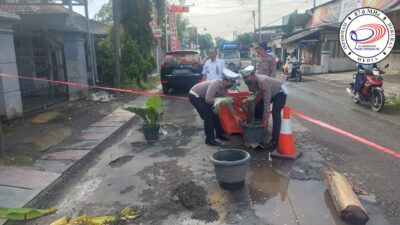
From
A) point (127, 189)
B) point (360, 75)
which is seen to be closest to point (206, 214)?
point (127, 189)

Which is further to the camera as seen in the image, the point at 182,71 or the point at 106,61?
the point at 106,61

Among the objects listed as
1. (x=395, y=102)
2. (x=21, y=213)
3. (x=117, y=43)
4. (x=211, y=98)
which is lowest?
(x=21, y=213)

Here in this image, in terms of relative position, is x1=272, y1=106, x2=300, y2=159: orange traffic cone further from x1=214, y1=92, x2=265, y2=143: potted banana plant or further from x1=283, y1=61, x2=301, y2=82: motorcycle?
x1=283, y1=61, x2=301, y2=82: motorcycle

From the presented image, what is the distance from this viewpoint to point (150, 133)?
660 centimetres

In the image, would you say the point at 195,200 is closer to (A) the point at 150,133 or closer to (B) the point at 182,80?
(A) the point at 150,133

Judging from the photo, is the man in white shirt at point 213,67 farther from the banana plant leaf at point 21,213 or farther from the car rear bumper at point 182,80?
the banana plant leaf at point 21,213

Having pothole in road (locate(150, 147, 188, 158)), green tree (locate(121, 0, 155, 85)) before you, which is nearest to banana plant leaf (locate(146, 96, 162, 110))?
pothole in road (locate(150, 147, 188, 158))

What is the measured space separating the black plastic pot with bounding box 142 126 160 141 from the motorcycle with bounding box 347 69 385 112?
583 centimetres

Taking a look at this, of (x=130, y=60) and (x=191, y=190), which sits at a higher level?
(x=130, y=60)

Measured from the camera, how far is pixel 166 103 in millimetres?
11609

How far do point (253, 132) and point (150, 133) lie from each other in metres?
2.09

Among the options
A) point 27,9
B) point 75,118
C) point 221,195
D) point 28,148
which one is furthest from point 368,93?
point 27,9

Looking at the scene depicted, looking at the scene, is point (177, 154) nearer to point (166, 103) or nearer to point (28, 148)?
point (28, 148)

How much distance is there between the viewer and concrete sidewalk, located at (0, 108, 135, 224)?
4047 mm
